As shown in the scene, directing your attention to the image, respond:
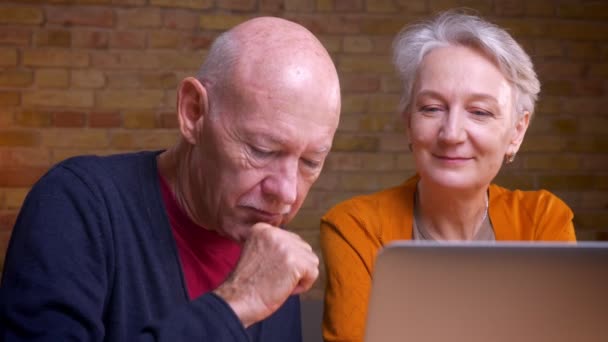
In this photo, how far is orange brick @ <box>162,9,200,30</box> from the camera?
391 cm

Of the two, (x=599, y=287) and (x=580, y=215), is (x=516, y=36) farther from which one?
(x=599, y=287)

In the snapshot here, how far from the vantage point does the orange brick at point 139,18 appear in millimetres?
3867

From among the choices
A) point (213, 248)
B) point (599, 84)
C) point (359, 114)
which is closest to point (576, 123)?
point (599, 84)

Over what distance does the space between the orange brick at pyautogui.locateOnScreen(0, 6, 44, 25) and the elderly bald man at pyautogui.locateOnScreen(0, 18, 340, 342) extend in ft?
8.37

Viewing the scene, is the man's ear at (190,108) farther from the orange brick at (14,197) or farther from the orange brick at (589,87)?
the orange brick at (589,87)

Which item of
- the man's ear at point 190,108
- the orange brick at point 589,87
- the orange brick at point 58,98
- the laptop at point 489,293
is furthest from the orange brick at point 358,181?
the laptop at point 489,293

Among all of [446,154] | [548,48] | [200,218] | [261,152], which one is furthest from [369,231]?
[548,48]

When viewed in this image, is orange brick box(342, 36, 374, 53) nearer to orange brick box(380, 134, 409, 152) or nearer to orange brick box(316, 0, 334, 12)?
orange brick box(316, 0, 334, 12)

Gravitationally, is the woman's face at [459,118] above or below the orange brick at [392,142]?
above

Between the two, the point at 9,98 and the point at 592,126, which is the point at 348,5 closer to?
the point at 592,126

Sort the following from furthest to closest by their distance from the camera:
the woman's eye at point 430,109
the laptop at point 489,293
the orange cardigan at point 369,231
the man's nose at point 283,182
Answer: the woman's eye at point 430,109 < the orange cardigan at point 369,231 < the man's nose at point 283,182 < the laptop at point 489,293

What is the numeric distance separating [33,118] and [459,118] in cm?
241

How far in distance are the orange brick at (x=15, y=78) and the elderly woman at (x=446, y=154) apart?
223 cm

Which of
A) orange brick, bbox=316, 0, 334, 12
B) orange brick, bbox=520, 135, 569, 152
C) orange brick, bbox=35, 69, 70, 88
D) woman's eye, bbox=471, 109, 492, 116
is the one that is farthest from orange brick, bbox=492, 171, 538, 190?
woman's eye, bbox=471, 109, 492, 116
